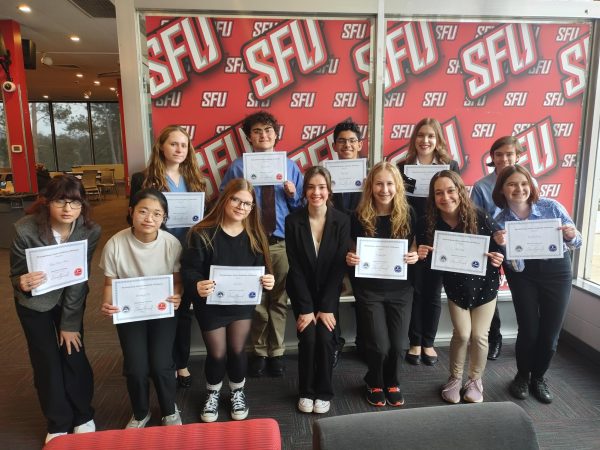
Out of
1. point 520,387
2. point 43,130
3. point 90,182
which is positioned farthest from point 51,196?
point 43,130

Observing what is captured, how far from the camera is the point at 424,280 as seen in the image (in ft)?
9.53

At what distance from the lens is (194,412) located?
8.19 ft

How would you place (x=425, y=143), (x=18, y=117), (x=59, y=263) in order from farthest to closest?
(x=18, y=117) → (x=425, y=143) → (x=59, y=263)

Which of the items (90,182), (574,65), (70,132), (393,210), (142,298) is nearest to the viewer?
(142,298)

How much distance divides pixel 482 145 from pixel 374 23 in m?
1.30

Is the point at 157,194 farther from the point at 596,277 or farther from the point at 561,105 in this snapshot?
the point at 596,277

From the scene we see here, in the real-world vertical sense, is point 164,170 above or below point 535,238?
above

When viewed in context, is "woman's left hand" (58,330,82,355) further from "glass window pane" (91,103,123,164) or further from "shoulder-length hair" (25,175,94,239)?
"glass window pane" (91,103,123,164)

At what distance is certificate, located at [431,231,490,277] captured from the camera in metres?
2.33

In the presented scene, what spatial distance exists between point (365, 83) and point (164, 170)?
65.5 inches

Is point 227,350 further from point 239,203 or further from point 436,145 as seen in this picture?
point 436,145

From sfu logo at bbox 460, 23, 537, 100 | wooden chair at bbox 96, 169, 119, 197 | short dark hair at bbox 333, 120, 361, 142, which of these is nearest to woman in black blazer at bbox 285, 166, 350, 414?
short dark hair at bbox 333, 120, 361, 142

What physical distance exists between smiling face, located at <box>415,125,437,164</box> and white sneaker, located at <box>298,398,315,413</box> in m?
1.78

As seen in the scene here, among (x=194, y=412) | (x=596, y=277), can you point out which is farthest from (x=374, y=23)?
(x=194, y=412)
